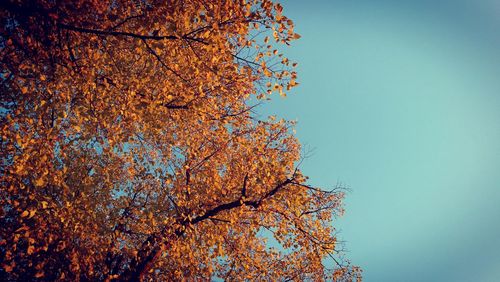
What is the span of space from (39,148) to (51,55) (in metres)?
2.25

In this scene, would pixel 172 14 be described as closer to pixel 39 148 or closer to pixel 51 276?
pixel 39 148

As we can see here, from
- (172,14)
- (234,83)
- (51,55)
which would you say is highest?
(234,83)

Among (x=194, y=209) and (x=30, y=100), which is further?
(x=194, y=209)

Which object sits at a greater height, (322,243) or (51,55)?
(51,55)

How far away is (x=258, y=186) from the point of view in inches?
438

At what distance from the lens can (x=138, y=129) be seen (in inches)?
412

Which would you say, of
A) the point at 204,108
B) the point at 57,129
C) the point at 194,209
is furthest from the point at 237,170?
the point at 57,129

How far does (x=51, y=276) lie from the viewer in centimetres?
1021

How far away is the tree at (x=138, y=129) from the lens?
661cm

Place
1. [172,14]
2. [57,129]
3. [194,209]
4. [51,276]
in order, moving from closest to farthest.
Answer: [172,14] → [57,129] → [51,276] → [194,209]

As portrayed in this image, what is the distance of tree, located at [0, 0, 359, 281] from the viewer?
21.7 feet

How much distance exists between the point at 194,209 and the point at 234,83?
17.2 feet

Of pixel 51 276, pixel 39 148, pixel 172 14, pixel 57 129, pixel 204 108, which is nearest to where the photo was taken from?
pixel 172 14

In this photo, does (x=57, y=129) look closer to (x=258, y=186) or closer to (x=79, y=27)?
(x=79, y=27)
